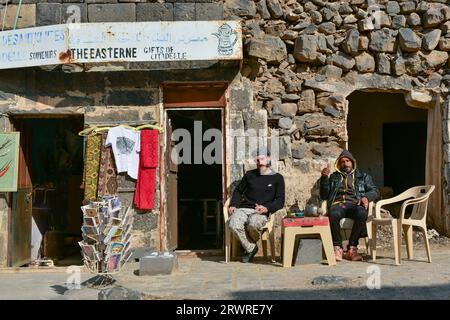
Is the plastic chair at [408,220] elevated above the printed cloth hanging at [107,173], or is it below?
below

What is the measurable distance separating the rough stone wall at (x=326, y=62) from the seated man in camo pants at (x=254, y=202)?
50 centimetres

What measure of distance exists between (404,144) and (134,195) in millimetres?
5727

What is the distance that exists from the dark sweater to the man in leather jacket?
1.93ft

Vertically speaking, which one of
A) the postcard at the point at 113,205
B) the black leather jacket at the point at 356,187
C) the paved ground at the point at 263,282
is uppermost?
the black leather jacket at the point at 356,187

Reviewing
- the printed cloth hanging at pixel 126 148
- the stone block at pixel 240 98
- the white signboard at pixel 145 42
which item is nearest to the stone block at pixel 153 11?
the white signboard at pixel 145 42

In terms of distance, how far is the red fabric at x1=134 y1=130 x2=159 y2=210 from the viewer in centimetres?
747

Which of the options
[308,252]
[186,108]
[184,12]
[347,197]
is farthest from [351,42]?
[308,252]

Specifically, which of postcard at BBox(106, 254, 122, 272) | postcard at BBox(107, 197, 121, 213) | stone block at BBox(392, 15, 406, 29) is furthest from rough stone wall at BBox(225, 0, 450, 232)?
postcard at BBox(106, 254, 122, 272)

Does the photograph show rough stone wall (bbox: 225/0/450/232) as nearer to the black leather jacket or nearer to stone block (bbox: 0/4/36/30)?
the black leather jacket

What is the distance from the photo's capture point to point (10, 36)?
24.2 feet

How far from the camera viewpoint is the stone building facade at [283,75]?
762cm

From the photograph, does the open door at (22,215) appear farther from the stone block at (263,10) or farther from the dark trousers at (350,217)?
the dark trousers at (350,217)
